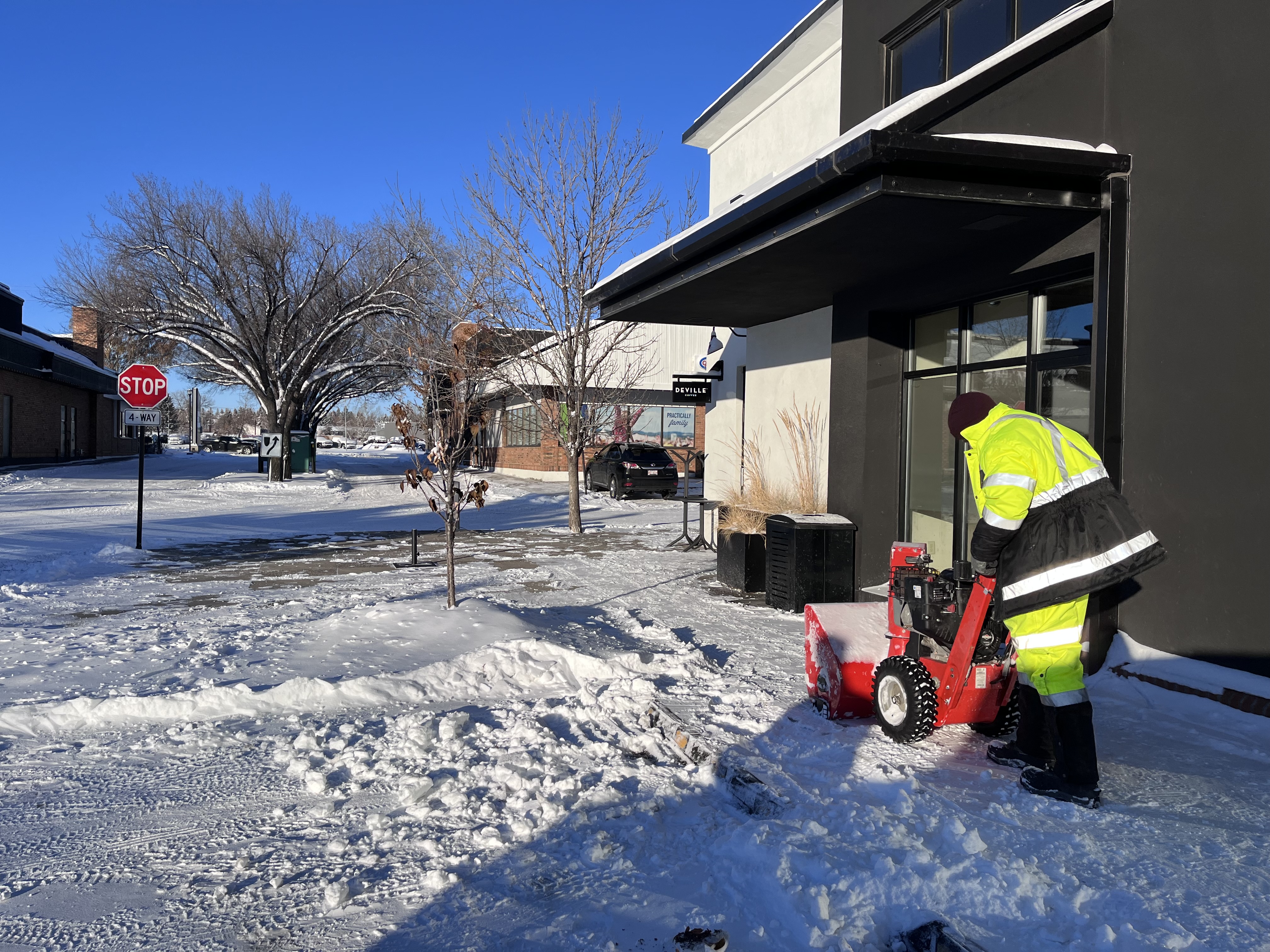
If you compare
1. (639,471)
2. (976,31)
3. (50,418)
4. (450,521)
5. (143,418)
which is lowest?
(450,521)

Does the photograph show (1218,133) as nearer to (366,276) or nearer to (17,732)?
(17,732)

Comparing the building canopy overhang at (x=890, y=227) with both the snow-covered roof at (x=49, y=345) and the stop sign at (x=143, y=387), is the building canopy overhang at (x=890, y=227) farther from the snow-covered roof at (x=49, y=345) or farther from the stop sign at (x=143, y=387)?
the snow-covered roof at (x=49, y=345)

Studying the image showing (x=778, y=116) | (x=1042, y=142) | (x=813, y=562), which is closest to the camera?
(x=1042, y=142)

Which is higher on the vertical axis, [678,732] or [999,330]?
[999,330]

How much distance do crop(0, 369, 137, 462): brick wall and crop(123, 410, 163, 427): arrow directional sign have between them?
23.1m

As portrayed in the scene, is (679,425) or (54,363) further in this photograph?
(679,425)

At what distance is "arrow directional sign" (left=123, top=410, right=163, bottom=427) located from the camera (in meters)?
12.6

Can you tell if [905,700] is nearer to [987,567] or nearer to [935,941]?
[987,567]

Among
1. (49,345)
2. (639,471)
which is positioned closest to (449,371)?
(639,471)

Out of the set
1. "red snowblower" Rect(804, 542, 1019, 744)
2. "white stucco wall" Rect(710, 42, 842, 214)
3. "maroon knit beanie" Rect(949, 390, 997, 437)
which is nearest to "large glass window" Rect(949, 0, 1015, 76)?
"white stucco wall" Rect(710, 42, 842, 214)

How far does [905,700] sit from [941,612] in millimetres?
513

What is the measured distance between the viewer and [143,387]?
13172 mm

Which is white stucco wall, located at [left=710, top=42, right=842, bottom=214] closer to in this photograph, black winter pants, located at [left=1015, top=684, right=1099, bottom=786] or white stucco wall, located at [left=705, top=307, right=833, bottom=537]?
white stucco wall, located at [left=705, top=307, right=833, bottom=537]

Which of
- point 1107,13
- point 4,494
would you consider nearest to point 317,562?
point 1107,13
